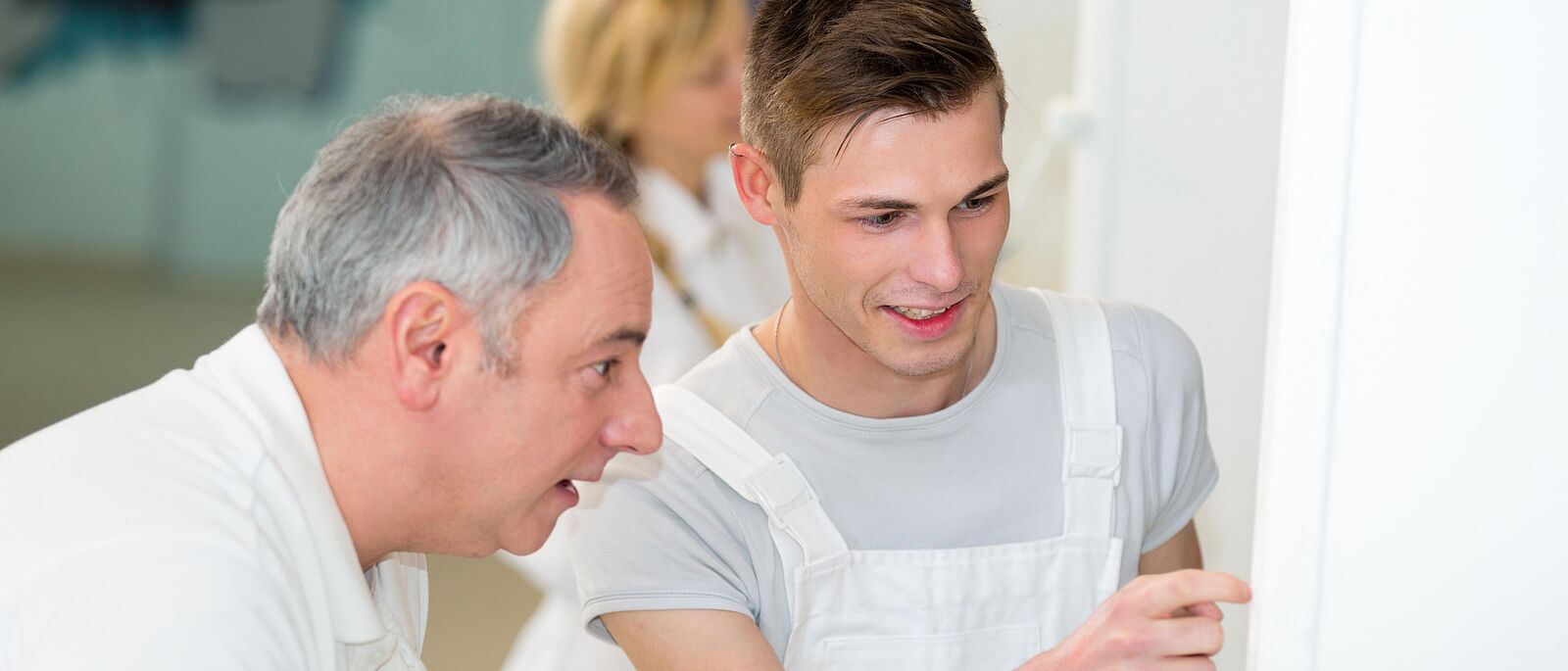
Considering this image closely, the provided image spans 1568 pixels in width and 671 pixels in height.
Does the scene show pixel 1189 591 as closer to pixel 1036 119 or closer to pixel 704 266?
pixel 704 266

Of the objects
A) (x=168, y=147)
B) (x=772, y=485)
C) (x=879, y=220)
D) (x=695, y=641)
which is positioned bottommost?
(x=695, y=641)

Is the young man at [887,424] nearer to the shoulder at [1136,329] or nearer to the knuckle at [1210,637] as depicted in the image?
the shoulder at [1136,329]

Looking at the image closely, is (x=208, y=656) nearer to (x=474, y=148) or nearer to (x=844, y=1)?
(x=474, y=148)

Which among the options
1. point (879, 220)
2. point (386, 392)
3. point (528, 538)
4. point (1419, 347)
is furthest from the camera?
point (879, 220)

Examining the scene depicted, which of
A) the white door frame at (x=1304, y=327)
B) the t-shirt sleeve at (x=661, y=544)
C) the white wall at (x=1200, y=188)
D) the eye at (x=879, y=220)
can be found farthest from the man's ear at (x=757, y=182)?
the white wall at (x=1200, y=188)

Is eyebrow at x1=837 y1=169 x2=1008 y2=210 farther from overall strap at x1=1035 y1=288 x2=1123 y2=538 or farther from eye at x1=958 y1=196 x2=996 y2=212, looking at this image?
overall strap at x1=1035 y1=288 x2=1123 y2=538

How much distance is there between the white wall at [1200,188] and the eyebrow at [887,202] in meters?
0.68

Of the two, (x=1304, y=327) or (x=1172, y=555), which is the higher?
(x=1304, y=327)

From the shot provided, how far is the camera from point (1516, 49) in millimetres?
771

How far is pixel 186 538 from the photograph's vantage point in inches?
34.4

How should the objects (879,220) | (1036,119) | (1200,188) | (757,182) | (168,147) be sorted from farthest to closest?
(168,147)
(1036,119)
(1200,188)
(757,182)
(879,220)

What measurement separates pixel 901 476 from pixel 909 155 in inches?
10.8

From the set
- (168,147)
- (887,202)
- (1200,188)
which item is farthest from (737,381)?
(168,147)

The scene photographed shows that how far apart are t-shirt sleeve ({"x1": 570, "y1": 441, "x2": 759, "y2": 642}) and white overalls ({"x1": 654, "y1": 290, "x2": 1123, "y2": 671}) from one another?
3cm
